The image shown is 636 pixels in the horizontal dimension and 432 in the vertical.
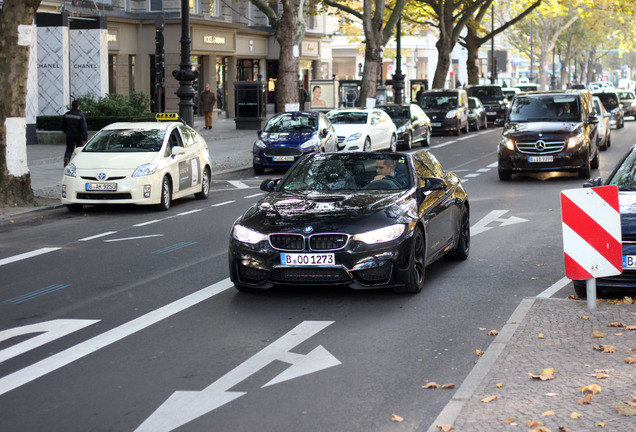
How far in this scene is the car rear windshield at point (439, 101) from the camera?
146 feet

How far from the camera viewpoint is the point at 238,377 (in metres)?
7.44

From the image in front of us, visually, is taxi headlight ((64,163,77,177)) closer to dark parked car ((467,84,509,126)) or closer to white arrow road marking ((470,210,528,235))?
white arrow road marking ((470,210,528,235))

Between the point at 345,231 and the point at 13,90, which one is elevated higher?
the point at 13,90

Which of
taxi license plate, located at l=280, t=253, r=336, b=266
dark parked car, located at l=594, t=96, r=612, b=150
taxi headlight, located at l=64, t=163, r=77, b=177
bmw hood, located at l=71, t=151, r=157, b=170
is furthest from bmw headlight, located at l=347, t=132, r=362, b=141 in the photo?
taxi license plate, located at l=280, t=253, r=336, b=266

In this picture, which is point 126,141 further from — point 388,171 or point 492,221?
point 388,171

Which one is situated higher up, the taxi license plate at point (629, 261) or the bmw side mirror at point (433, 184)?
the bmw side mirror at point (433, 184)

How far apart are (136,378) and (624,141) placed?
33.5 m

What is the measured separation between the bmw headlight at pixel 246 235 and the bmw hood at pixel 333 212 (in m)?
0.06

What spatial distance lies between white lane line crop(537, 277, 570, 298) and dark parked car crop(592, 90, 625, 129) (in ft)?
126

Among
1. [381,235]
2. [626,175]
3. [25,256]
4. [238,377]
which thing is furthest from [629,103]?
[238,377]

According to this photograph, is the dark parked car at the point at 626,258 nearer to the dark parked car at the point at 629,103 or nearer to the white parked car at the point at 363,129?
the white parked car at the point at 363,129

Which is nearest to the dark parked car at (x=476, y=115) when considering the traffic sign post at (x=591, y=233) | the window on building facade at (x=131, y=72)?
the window on building facade at (x=131, y=72)

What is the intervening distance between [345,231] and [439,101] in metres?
35.5

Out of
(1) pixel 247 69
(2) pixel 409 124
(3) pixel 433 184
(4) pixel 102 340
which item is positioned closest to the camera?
(4) pixel 102 340
